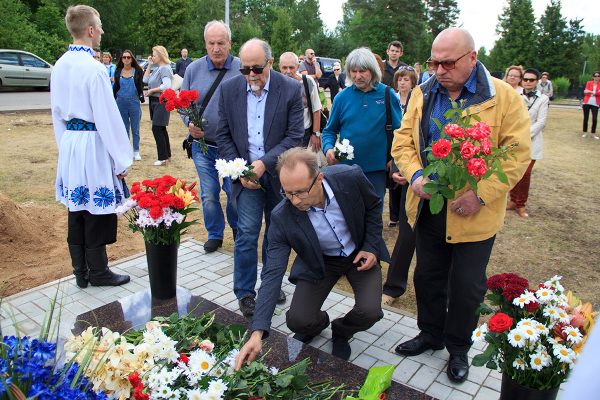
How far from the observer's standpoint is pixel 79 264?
4.25m

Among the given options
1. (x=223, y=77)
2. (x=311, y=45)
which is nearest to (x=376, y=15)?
(x=311, y=45)

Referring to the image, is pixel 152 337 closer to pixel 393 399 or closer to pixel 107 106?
pixel 393 399

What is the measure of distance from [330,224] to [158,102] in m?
6.66

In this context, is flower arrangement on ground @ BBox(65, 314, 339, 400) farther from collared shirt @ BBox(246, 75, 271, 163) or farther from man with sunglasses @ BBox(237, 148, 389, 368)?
collared shirt @ BBox(246, 75, 271, 163)

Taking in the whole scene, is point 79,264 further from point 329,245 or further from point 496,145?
point 496,145

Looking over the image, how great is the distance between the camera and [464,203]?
2.82m

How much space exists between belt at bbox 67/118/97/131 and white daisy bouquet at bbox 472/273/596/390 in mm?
3192

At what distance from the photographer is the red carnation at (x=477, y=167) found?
243 cm

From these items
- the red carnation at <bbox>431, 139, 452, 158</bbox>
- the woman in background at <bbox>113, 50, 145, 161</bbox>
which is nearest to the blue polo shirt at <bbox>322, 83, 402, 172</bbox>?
the red carnation at <bbox>431, 139, 452, 158</bbox>

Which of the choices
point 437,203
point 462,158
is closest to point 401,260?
point 437,203

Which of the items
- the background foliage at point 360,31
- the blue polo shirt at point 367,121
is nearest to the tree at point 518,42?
the background foliage at point 360,31

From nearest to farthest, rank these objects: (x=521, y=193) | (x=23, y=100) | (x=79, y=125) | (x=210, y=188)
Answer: (x=79, y=125)
(x=210, y=188)
(x=521, y=193)
(x=23, y=100)

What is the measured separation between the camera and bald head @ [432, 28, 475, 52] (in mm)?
2789

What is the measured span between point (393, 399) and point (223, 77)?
3217 mm
